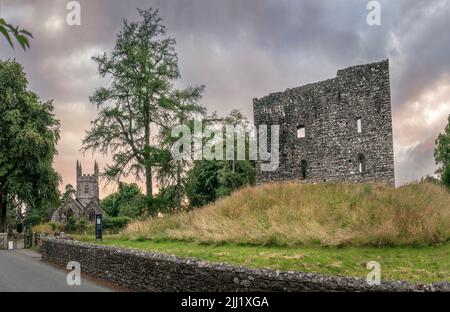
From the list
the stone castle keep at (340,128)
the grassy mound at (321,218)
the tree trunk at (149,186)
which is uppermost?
the stone castle keep at (340,128)

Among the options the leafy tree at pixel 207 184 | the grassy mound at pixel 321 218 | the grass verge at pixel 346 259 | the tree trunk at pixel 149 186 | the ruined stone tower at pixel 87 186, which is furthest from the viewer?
the ruined stone tower at pixel 87 186

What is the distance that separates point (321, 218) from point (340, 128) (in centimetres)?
1016

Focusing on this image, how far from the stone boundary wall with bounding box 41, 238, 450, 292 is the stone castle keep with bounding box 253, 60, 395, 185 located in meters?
14.4

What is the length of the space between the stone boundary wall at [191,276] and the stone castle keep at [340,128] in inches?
568

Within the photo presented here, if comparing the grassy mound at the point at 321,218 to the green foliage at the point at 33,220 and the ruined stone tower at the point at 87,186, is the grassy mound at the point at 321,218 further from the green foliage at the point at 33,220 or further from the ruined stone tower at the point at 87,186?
the ruined stone tower at the point at 87,186

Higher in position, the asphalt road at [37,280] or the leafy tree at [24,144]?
the leafy tree at [24,144]

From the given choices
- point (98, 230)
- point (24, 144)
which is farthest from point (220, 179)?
point (98, 230)

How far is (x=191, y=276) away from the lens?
14.0 metres

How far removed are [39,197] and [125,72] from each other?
18.2 metres

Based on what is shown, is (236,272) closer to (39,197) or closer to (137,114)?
(137,114)

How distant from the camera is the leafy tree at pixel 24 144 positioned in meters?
43.9

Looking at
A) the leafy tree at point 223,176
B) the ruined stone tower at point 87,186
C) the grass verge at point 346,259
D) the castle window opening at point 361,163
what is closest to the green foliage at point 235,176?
the leafy tree at point 223,176

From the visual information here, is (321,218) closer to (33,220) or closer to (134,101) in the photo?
(134,101)
